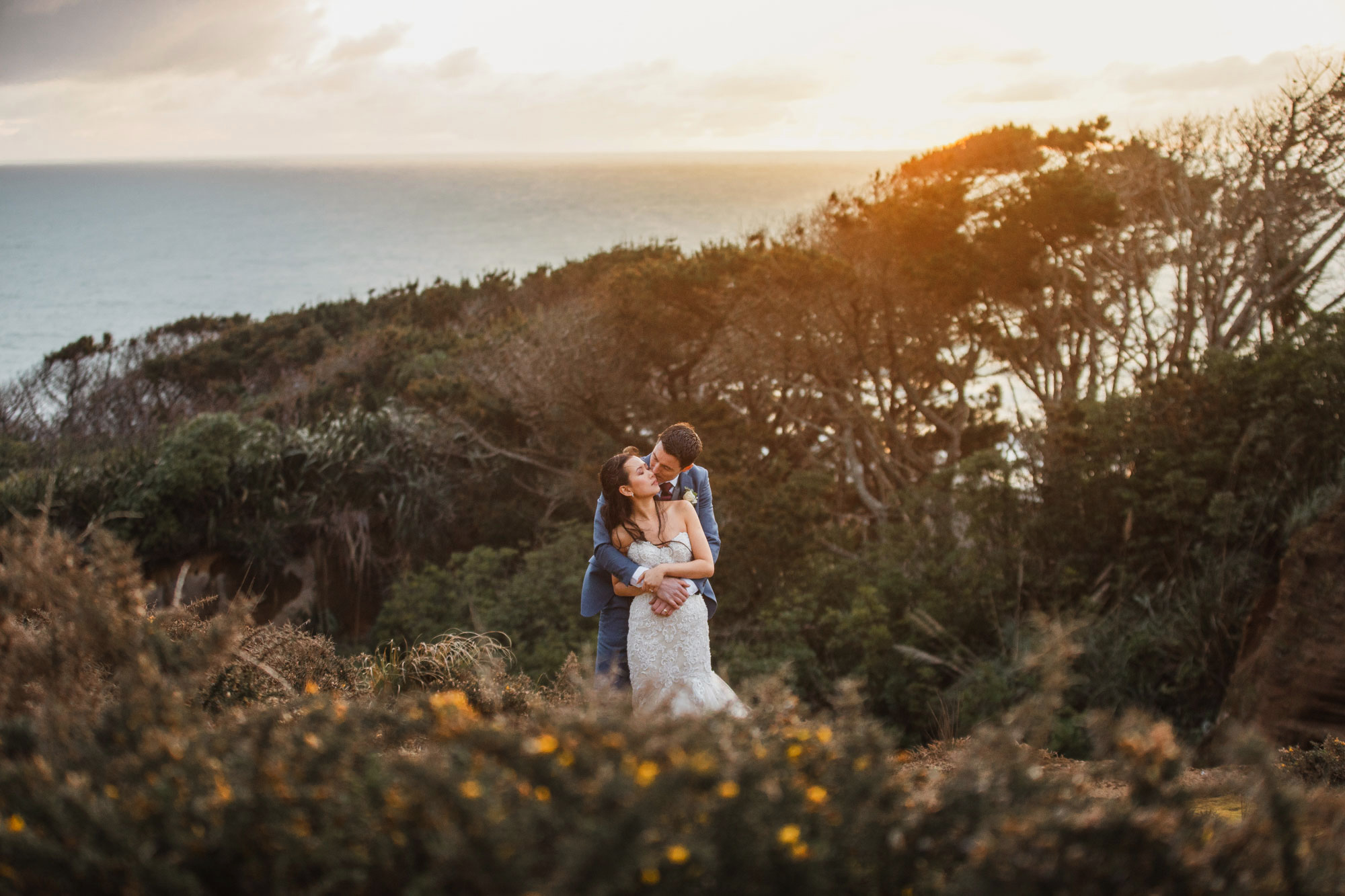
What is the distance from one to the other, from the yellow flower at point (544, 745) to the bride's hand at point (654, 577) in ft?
7.10

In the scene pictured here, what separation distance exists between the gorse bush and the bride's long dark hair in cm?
201

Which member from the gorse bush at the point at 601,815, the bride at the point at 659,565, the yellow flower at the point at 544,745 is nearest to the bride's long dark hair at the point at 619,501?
the bride at the point at 659,565

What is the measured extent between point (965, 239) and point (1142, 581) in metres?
5.88

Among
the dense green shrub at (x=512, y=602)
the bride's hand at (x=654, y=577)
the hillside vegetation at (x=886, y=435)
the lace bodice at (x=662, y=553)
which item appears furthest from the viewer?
the dense green shrub at (x=512, y=602)

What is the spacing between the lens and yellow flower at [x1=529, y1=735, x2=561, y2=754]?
1.76 m

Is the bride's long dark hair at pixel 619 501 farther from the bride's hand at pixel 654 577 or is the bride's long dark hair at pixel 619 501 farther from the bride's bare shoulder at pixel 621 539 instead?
the bride's hand at pixel 654 577

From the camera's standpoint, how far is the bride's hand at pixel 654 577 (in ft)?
13.0

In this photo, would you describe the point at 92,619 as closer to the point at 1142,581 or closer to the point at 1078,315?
the point at 1142,581

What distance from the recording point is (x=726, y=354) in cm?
1255

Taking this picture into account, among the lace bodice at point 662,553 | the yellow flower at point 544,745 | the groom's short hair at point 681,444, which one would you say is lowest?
the lace bodice at point 662,553

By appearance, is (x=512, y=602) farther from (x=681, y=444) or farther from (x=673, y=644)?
(x=681, y=444)

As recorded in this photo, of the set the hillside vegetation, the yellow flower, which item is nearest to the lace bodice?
the yellow flower

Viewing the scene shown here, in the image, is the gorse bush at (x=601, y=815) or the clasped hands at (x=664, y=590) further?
the clasped hands at (x=664, y=590)

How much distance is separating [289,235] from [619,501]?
88.3 m
